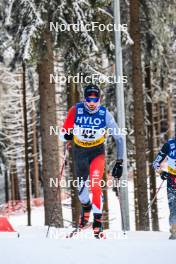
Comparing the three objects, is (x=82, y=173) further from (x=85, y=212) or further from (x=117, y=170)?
(x=85, y=212)

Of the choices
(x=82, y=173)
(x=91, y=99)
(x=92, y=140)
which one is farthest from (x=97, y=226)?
(x=91, y=99)

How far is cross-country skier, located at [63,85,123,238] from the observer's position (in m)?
7.53

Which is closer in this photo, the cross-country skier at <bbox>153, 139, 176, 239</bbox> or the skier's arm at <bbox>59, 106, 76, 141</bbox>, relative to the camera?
the skier's arm at <bbox>59, 106, 76, 141</bbox>

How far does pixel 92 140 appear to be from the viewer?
299 inches

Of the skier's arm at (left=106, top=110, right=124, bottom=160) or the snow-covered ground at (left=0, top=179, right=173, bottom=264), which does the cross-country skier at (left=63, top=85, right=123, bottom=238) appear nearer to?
the skier's arm at (left=106, top=110, right=124, bottom=160)

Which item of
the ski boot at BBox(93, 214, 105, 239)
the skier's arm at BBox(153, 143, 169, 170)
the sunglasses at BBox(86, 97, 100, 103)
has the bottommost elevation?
the ski boot at BBox(93, 214, 105, 239)

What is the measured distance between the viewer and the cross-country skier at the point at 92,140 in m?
7.53

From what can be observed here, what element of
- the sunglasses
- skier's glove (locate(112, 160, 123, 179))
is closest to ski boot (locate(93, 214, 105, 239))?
skier's glove (locate(112, 160, 123, 179))

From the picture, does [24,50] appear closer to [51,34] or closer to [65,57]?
Result: [51,34]

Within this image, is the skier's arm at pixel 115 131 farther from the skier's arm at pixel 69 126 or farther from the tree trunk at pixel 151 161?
the tree trunk at pixel 151 161

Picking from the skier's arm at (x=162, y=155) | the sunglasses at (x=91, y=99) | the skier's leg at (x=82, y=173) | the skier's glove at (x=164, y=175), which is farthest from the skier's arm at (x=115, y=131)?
the skier's glove at (x=164, y=175)

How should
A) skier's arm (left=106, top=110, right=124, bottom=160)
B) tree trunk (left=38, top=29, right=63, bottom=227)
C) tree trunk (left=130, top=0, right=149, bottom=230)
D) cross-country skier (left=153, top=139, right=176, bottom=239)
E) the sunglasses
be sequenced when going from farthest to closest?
tree trunk (left=130, top=0, right=149, bottom=230) < tree trunk (left=38, top=29, right=63, bottom=227) < cross-country skier (left=153, top=139, right=176, bottom=239) < skier's arm (left=106, top=110, right=124, bottom=160) < the sunglasses

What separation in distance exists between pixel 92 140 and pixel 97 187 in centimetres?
74

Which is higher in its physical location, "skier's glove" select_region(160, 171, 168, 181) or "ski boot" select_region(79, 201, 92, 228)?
"skier's glove" select_region(160, 171, 168, 181)
